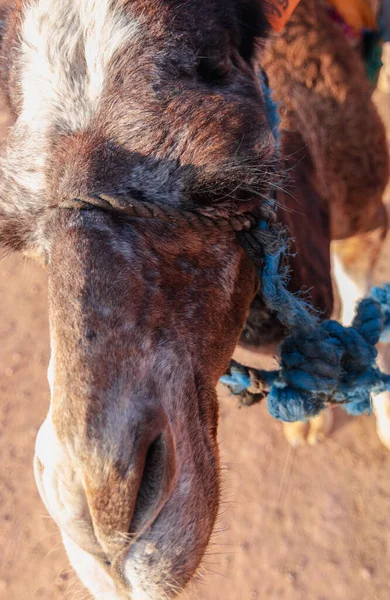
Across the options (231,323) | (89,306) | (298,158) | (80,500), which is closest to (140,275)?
(89,306)

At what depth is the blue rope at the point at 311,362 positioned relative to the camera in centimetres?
168

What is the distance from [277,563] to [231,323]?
1976mm

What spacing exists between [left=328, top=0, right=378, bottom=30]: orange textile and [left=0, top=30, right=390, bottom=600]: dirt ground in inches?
76.9

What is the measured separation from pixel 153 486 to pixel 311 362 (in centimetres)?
79

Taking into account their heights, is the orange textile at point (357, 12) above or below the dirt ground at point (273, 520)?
above

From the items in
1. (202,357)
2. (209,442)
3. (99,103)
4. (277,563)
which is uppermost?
(99,103)

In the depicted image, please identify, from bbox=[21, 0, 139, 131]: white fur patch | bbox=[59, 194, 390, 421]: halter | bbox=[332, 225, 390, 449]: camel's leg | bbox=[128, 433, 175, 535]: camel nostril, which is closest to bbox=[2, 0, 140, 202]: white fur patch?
bbox=[21, 0, 139, 131]: white fur patch

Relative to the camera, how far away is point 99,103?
135cm

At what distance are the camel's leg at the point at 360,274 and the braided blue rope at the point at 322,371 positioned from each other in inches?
48.6

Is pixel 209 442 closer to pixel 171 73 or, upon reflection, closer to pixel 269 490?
pixel 171 73

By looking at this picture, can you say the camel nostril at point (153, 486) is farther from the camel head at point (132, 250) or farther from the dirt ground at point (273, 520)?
the dirt ground at point (273, 520)

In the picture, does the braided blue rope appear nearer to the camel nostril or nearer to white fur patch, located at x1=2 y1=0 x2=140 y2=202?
the camel nostril

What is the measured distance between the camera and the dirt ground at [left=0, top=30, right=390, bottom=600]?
2.86 m

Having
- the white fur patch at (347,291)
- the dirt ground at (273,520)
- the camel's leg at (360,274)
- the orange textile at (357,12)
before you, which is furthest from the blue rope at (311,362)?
the orange textile at (357,12)
